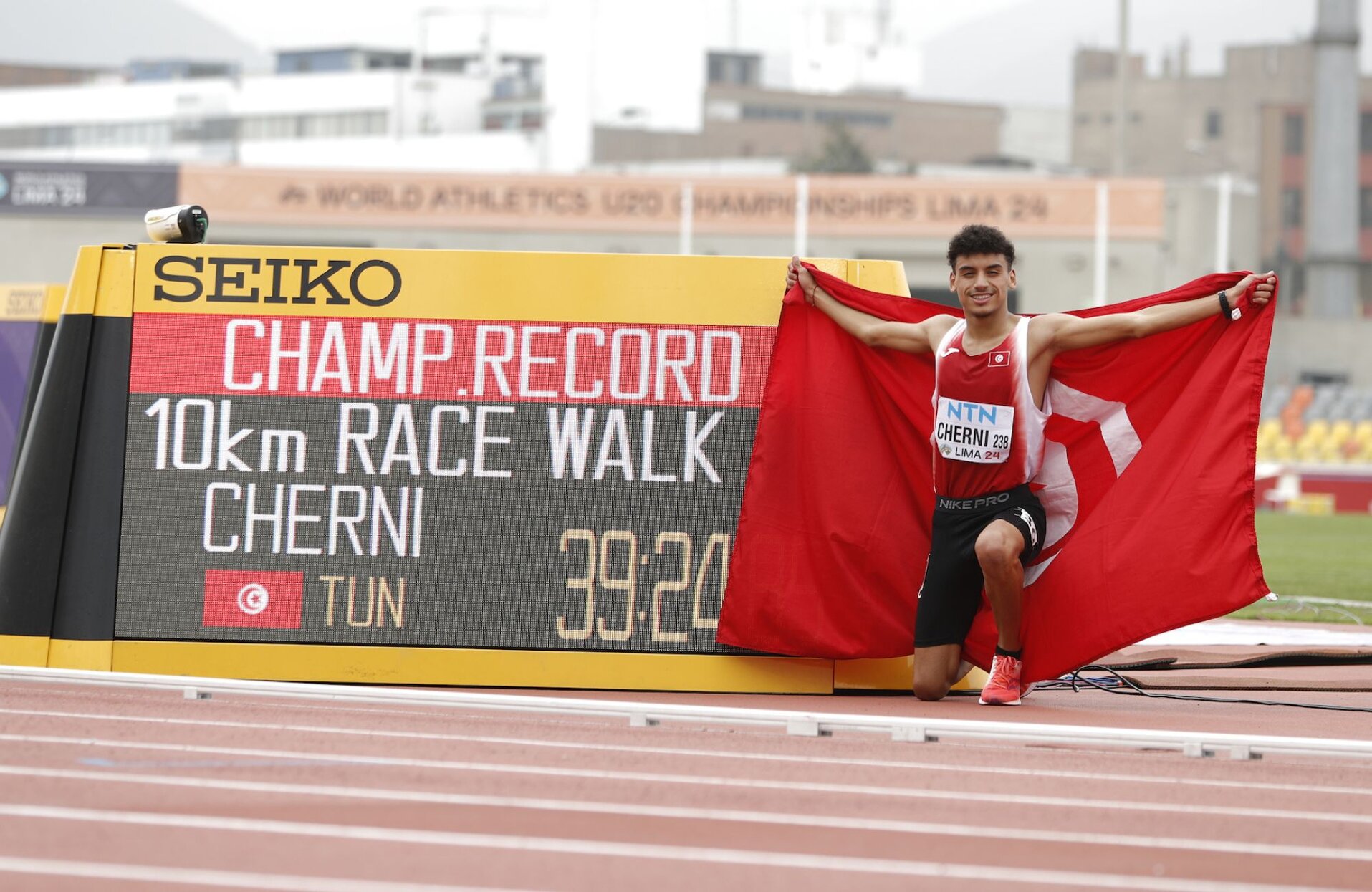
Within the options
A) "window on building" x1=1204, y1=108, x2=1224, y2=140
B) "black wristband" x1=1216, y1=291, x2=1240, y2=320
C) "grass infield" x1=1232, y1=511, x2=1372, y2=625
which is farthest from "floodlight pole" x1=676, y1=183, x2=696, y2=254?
"black wristband" x1=1216, y1=291, x2=1240, y2=320

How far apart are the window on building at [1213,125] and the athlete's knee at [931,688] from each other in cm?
9758

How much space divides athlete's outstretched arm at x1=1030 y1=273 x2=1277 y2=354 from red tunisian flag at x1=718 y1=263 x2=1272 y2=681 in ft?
0.20

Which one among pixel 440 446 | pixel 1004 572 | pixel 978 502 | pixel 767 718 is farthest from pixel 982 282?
pixel 440 446

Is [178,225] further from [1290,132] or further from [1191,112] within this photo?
[1191,112]

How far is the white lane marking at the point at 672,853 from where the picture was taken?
4238 millimetres

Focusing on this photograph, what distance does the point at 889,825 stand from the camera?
4805 millimetres

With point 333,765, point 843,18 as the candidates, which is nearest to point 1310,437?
point 333,765

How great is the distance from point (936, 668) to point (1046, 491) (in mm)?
799

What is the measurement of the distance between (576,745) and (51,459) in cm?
263

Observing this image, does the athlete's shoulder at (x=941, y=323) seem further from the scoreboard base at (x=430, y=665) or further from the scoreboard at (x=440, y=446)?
the scoreboard base at (x=430, y=665)

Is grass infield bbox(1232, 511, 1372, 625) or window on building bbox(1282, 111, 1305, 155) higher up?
window on building bbox(1282, 111, 1305, 155)

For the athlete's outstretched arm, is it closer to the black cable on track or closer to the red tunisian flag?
the red tunisian flag

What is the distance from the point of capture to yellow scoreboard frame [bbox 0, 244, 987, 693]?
726 centimetres

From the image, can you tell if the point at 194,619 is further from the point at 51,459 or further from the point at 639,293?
the point at 639,293
